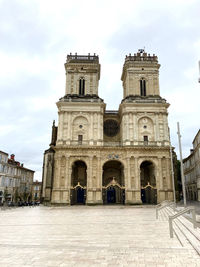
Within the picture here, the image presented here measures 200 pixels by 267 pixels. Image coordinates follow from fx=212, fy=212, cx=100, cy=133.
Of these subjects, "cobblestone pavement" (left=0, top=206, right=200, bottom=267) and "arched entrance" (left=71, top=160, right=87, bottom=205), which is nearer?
"cobblestone pavement" (left=0, top=206, right=200, bottom=267)

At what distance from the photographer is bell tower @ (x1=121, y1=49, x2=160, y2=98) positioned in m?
41.7

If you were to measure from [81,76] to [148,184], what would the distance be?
24.6m

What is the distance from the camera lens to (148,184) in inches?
1431

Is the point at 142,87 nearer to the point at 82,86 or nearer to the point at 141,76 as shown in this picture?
the point at 141,76

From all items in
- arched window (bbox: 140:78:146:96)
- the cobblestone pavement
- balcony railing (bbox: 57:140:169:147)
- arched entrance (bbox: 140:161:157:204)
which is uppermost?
arched window (bbox: 140:78:146:96)

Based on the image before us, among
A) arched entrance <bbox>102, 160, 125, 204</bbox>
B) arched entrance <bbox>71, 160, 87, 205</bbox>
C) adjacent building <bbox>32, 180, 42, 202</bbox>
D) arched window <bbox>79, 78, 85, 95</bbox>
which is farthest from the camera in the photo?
adjacent building <bbox>32, 180, 42, 202</bbox>

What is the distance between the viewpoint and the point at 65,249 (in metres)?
8.40

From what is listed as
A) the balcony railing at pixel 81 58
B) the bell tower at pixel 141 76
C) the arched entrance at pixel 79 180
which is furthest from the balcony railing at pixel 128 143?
the balcony railing at pixel 81 58

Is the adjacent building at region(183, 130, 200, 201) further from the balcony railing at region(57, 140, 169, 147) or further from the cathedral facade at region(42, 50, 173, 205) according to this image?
the cathedral facade at region(42, 50, 173, 205)

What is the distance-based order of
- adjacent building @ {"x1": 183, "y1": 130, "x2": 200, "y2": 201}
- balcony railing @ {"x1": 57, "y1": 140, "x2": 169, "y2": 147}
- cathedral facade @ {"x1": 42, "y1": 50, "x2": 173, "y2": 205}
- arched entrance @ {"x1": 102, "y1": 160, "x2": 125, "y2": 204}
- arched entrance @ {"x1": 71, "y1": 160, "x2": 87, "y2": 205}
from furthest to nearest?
adjacent building @ {"x1": 183, "y1": 130, "x2": 200, "y2": 201}
arched entrance @ {"x1": 102, "y1": 160, "x2": 125, "y2": 204}
arched entrance @ {"x1": 71, "y1": 160, "x2": 87, "y2": 205}
balcony railing @ {"x1": 57, "y1": 140, "x2": 169, "y2": 147}
cathedral facade @ {"x1": 42, "y1": 50, "x2": 173, "y2": 205}

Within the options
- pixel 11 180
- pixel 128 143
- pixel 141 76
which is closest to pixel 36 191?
pixel 11 180

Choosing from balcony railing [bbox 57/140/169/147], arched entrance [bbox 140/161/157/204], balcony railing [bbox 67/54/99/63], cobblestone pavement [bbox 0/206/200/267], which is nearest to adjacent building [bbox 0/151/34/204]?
balcony railing [bbox 57/140/169/147]

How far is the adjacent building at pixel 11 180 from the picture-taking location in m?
44.1

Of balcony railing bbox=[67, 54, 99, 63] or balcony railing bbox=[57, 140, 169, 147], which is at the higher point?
balcony railing bbox=[67, 54, 99, 63]
